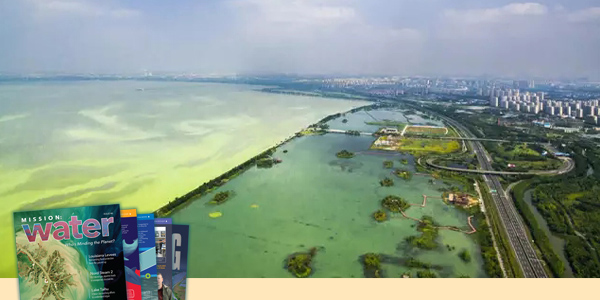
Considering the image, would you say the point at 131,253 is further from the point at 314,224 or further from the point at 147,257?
the point at 314,224

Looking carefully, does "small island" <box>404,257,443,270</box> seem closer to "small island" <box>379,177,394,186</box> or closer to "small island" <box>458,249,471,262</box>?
"small island" <box>458,249,471,262</box>

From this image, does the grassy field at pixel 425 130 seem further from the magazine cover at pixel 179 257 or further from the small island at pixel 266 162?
the magazine cover at pixel 179 257

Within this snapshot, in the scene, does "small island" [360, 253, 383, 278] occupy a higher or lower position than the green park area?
lower

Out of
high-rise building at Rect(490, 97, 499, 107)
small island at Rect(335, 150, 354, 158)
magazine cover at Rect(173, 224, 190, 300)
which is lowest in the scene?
small island at Rect(335, 150, 354, 158)

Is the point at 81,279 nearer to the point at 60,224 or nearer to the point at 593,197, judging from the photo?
the point at 60,224

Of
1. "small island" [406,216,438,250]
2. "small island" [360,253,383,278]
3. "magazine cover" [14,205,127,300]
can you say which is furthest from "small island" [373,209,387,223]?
"magazine cover" [14,205,127,300]

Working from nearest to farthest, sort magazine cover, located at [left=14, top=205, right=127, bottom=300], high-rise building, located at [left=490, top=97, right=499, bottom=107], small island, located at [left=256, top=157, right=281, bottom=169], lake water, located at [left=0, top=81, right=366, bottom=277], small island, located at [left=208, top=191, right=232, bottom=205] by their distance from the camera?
1. magazine cover, located at [left=14, top=205, right=127, bottom=300]
2. small island, located at [left=208, top=191, right=232, bottom=205]
3. lake water, located at [left=0, top=81, right=366, bottom=277]
4. small island, located at [left=256, top=157, right=281, bottom=169]
5. high-rise building, located at [left=490, top=97, right=499, bottom=107]
